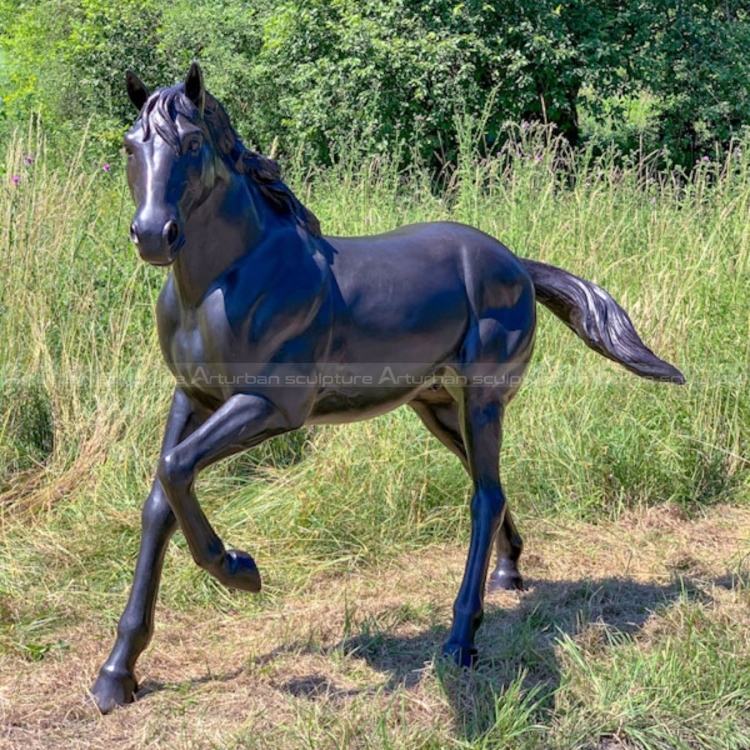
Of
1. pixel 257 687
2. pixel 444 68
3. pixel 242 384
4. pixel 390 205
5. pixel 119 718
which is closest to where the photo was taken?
pixel 242 384

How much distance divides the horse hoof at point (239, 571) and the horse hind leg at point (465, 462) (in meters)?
0.97

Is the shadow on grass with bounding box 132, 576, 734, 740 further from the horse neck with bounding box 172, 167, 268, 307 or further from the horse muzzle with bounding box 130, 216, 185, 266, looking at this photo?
the horse muzzle with bounding box 130, 216, 185, 266

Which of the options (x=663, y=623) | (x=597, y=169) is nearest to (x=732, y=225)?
(x=597, y=169)

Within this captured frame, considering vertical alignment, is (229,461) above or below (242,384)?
below

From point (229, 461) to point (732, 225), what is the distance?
126 inches

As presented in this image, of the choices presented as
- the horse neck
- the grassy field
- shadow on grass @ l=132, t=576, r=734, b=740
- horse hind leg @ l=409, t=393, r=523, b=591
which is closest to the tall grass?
the grassy field

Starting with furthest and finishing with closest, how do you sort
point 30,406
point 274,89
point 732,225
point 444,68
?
point 274,89
point 444,68
point 732,225
point 30,406

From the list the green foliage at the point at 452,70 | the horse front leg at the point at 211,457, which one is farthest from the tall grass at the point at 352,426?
the green foliage at the point at 452,70

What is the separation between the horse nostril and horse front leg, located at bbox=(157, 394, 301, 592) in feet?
1.60

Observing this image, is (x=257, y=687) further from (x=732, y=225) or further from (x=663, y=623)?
(x=732, y=225)

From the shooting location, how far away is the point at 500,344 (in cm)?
307

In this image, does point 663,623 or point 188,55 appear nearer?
point 663,623

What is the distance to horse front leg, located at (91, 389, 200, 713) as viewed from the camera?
282 centimetres

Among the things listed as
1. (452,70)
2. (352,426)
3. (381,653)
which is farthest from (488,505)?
(452,70)
